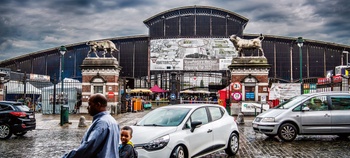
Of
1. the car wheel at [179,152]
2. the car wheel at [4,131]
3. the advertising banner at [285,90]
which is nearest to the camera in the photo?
the car wheel at [179,152]

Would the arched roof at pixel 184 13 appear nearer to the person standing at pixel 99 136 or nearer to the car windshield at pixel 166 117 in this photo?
the car windshield at pixel 166 117

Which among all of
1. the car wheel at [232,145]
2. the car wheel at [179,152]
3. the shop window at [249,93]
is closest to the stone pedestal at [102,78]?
the shop window at [249,93]

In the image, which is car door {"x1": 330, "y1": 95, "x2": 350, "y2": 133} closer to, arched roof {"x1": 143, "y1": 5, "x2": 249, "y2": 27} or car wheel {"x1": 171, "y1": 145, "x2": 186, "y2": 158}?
car wheel {"x1": 171, "y1": 145, "x2": 186, "y2": 158}

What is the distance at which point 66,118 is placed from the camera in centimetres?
1978

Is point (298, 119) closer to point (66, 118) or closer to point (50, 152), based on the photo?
point (50, 152)

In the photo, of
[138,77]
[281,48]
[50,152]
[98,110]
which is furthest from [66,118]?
[281,48]

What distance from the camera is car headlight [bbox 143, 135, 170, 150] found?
283 inches

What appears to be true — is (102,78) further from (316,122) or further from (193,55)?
(193,55)

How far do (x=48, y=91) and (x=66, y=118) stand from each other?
10.2 metres

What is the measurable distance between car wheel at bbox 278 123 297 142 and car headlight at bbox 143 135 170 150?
21.9 feet

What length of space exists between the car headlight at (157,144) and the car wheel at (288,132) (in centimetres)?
669

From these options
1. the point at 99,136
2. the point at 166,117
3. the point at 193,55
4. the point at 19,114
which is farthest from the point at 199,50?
the point at 99,136

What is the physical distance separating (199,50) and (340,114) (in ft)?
144

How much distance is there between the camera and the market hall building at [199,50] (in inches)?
2210
